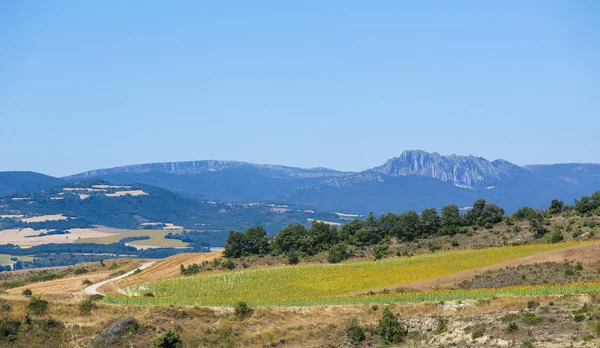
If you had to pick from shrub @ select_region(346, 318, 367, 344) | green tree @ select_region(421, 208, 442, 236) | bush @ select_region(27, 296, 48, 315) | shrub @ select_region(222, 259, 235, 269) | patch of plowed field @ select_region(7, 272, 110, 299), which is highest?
green tree @ select_region(421, 208, 442, 236)

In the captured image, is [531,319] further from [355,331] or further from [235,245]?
[235,245]

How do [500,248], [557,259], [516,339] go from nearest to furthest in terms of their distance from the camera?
[516,339] → [557,259] → [500,248]

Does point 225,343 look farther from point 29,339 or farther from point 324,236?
point 324,236

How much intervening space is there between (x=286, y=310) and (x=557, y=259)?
38.3 m

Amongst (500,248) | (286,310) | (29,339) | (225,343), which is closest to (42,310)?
(29,339)

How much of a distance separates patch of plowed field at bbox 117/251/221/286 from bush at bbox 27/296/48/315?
34.0 m

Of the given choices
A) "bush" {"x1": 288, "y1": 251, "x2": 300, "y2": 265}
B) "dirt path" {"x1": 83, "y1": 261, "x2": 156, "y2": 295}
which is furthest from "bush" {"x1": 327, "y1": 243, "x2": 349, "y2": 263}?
"dirt path" {"x1": 83, "y1": 261, "x2": 156, "y2": 295}

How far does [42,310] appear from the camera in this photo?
242 feet

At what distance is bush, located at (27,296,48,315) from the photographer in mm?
73619

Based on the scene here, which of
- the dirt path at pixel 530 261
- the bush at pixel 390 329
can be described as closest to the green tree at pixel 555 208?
the dirt path at pixel 530 261

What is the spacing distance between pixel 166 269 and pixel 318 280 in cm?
3468

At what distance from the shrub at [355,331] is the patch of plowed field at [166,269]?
164ft

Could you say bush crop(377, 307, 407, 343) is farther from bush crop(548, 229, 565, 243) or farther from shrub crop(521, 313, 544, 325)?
bush crop(548, 229, 565, 243)

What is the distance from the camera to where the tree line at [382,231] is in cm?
13662
